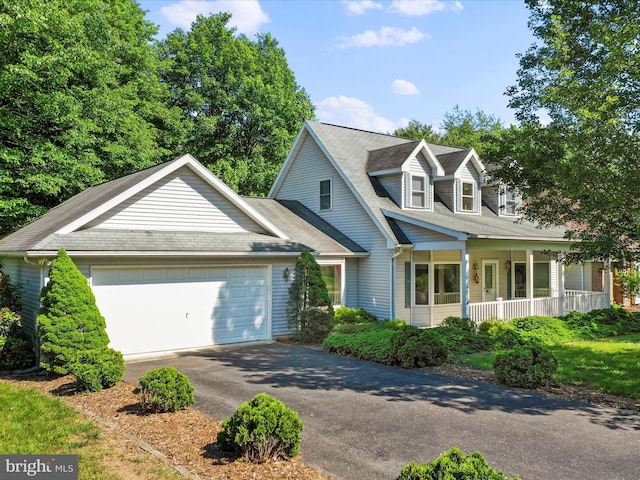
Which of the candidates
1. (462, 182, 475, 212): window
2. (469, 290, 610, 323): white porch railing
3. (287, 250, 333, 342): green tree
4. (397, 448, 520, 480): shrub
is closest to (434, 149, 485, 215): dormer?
(462, 182, 475, 212): window

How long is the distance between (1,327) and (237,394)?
6.57 meters

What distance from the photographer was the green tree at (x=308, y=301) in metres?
15.6

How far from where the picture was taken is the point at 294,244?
52.0ft

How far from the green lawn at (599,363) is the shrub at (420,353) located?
2.77 ft

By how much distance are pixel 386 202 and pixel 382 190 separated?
0.83 metres

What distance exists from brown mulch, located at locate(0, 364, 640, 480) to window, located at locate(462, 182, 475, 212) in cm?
1217

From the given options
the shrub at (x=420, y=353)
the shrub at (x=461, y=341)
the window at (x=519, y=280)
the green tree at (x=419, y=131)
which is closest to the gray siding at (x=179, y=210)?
the shrub at (x=420, y=353)

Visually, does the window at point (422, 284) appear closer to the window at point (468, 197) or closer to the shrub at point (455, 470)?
the window at point (468, 197)

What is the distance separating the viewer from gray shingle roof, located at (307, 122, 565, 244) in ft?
58.6

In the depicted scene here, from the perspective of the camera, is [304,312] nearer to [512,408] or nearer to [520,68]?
[512,408]

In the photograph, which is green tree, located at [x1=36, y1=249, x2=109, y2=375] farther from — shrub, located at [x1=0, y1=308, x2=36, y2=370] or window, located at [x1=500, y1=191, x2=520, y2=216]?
window, located at [x1=500, y1=191, x2=520, y2=216]

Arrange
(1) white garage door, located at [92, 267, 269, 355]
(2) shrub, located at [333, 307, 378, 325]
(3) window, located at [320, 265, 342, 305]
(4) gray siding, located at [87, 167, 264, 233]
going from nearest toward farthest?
(1) white garage door, located at [92, 267, 269, 355] < (4) gray siding, located at [87, 167, 264, 233] < (2) shrub, located at [333, 307, 378, 325] < (3) window, located at [320, 265, 342, 305]

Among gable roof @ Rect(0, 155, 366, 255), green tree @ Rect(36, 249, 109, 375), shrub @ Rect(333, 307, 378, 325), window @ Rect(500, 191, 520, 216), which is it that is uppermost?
window @ Rect(500, 191, 520, 216)

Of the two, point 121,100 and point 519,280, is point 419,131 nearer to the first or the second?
point 519,280
